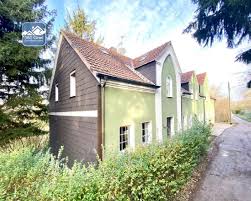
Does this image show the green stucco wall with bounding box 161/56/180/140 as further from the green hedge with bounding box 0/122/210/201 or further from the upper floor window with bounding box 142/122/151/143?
the green hedge with bounding box 0/122/210/201

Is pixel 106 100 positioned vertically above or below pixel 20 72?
below

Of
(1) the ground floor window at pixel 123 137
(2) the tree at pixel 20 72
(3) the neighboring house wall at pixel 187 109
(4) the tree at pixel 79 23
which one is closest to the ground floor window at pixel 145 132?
(1) the ground floor window at pixel 123 137

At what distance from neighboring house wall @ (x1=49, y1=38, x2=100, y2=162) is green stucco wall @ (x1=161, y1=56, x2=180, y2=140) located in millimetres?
5457

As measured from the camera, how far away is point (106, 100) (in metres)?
8.42

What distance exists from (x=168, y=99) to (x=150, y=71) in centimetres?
249

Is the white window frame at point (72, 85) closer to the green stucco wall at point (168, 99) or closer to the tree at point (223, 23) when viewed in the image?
the green stucco wall at point (168, 99)

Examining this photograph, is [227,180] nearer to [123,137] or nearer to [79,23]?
[123,137]

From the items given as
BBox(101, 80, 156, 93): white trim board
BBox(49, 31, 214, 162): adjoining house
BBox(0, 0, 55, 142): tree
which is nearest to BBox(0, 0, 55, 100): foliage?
BBox(0, 0, 55, 142): tree

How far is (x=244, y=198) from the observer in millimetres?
6176

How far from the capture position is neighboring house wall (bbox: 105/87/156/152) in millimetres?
8516

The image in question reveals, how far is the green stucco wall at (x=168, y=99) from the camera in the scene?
12.9 meters

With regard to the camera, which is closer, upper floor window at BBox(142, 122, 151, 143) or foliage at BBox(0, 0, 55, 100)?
foliage at BBox(0, 0, 55, 100)

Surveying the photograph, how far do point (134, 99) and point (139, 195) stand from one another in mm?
6538

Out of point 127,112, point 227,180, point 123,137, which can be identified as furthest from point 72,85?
point 227,180
